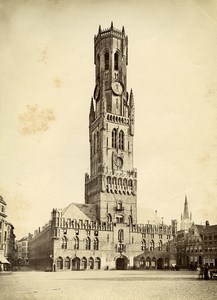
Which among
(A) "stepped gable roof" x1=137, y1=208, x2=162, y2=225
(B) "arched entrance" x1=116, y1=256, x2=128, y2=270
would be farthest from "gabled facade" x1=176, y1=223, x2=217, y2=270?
(B) "arched entrance" x1=116, y1=256, x2=128, y2=270

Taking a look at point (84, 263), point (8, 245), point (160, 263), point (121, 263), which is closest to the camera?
point (8, 245)

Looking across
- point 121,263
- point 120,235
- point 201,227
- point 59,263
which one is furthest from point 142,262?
point 201,227

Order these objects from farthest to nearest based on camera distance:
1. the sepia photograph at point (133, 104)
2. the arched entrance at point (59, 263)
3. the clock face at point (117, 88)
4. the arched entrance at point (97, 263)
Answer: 1. the arched entrance at point (97, 263)
2. the arched entrance at point (59, 263)
3. the clock face at point (117, 88)
4. the sepia photograph at point (133, 104)

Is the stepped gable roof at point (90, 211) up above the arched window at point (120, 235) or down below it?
above

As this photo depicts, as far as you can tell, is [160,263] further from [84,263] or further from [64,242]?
[64,242]

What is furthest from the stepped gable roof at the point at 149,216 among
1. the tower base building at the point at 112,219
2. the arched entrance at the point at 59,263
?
the arched entrance at the point at 59,263

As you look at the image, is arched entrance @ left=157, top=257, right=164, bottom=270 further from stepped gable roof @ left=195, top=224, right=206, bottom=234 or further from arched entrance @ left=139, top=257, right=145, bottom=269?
stepped gable roof @ left=195, top=224, right=206, bottom=234

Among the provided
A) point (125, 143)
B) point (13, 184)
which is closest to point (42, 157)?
point (13, 184)

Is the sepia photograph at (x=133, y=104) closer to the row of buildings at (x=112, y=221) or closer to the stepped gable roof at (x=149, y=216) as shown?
the stepped gable roof at (x=149, y=216)
